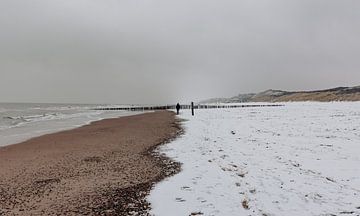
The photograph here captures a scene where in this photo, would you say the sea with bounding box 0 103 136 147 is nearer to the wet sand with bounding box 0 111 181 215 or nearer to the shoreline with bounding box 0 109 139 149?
the shoreline with bounding box 0 109 139 149

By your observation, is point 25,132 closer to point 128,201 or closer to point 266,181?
point 128,201

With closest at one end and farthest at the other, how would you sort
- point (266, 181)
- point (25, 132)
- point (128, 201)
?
point (128, 201), point (266, 181), point (25, 132)

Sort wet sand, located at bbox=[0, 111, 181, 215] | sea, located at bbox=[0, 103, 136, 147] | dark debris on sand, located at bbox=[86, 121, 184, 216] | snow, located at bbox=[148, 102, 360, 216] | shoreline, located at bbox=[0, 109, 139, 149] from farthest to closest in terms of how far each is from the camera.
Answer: sea, located at bbox=[0, 103, 136, 147], shoreline, located at bbox=[0, 109, 139, 149], wet sand, located at bbox=[0, 111, 181, 215], dark debris on sand, located at bbox=[86, 121, 184, 216], snow, located at bbox=[148, 102, 360, 216]

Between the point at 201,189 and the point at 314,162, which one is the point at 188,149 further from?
the point at 201,189

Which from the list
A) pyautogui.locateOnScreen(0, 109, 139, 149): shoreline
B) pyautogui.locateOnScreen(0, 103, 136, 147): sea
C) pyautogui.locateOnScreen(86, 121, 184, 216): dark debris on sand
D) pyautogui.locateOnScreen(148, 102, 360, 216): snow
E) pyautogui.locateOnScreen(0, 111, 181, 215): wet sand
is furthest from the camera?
pyautogui.locateOnScreen(0, 103, 136, 147): sea

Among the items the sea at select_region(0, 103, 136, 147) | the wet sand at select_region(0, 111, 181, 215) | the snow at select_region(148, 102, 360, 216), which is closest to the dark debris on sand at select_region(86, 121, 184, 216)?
the wet sand at select_region(0, 111, 181, 215)

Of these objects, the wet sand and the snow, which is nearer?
the snow

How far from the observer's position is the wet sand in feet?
24.3

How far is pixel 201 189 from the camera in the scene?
27.2 feet

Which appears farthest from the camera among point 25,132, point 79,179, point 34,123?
point 34,123

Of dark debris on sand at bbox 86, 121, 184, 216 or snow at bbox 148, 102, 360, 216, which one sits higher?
snow at bbox 148, 102, 360, 216

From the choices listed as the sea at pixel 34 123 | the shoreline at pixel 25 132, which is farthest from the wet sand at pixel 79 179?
the sea at pixel 34 123

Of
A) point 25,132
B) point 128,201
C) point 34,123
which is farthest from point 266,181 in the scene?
point 34,123

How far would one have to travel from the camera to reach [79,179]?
33.1 ft
